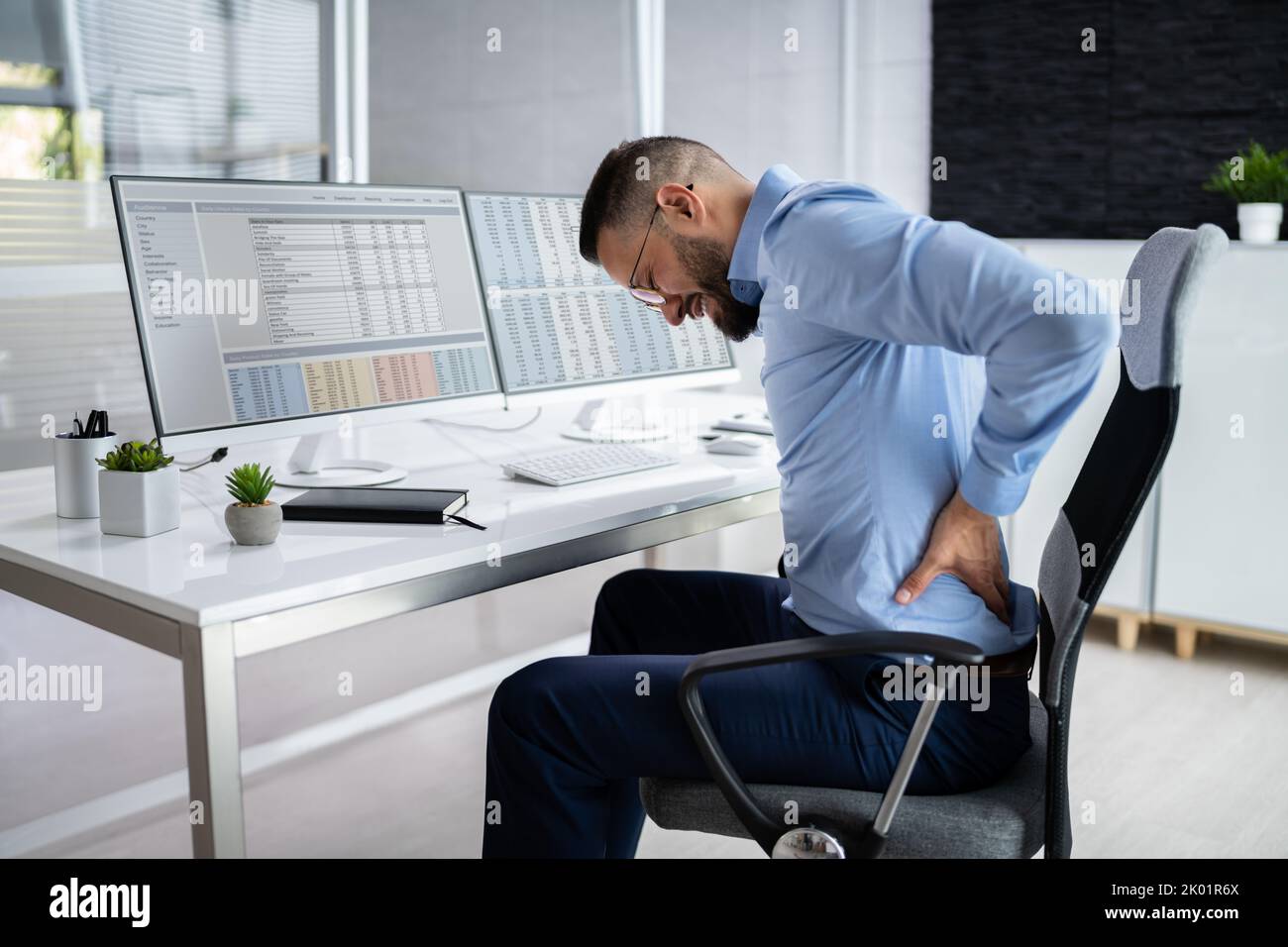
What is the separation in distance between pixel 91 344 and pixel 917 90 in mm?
2827

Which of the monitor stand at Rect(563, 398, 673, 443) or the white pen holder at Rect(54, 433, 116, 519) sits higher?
the white pen holder at Rect(54, 433, 116, 519)

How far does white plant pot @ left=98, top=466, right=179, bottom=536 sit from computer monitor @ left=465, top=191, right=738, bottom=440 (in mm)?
774

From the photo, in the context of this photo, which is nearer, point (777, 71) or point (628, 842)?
point (628, 842)

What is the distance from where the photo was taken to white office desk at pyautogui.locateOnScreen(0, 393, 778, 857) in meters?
1.32

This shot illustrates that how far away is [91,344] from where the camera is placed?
2879mm

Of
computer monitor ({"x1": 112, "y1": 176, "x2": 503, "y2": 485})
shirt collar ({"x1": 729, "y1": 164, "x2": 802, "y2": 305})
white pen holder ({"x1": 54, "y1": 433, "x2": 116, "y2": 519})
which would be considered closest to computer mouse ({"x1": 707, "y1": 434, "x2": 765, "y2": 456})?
computer monitor ({"x1": 112, "y1": 176, "x2": 503, "y2": 485})

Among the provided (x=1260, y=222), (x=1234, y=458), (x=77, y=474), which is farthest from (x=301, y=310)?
(x=1260, y=222)

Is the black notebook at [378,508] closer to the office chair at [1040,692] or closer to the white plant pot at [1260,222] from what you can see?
the office chair at [1040,692]

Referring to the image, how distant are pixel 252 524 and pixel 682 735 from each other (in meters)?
0.63

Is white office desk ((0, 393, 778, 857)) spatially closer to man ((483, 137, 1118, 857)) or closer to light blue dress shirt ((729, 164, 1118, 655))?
man ((483, 137, 1118, 857))

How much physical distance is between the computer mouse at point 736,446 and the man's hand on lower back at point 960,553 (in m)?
0.84

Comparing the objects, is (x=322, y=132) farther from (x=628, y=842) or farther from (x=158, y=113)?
(x=628, y=842)

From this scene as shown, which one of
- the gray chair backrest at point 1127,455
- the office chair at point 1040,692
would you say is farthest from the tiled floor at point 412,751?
the gray chair backrest at point 1127,455
